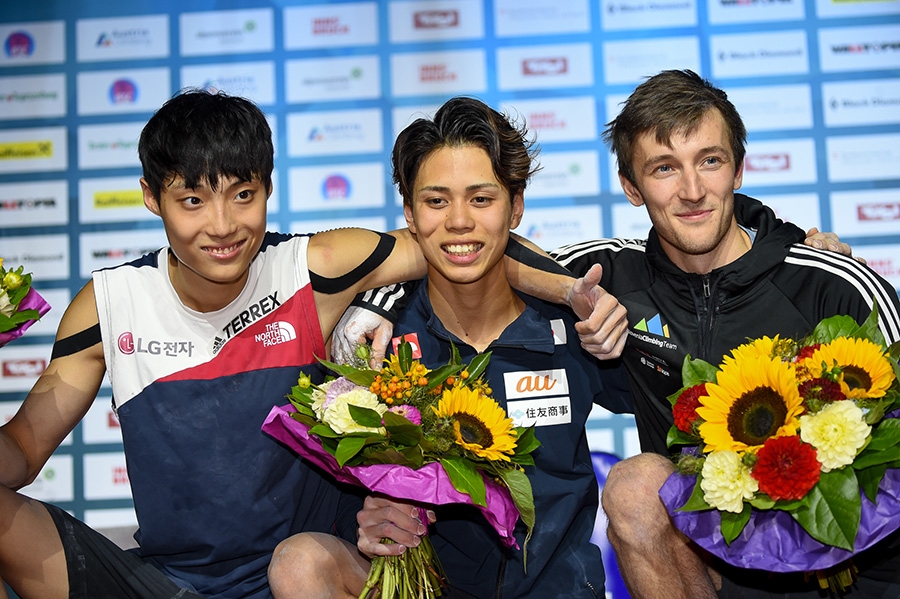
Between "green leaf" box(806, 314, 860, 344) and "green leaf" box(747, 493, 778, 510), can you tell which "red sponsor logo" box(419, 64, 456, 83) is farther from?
"green leaf" box(747, 493, 778, 510)

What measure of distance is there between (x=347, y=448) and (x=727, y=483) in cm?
76

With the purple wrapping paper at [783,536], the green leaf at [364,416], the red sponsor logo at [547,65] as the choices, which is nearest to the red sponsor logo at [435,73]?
the red sponsor logo at [547,65]

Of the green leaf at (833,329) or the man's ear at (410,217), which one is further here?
the man's ear at (410,217)

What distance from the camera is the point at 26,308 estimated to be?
2.03 m

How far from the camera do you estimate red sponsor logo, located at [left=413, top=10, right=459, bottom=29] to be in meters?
4.63

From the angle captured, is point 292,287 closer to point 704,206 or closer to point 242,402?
point 242,402

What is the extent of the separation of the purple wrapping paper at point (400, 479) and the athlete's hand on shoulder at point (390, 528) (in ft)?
0.28

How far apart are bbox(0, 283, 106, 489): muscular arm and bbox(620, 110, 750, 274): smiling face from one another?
1560 millimetres

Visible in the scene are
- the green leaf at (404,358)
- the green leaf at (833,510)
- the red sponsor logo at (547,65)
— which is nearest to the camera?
the green leaf at (833,510)

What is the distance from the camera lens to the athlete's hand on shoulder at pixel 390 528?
6.44 ft

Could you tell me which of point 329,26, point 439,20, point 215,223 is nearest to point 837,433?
point 215,223

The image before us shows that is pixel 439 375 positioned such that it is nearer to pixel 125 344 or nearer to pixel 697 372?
pixel 697 372

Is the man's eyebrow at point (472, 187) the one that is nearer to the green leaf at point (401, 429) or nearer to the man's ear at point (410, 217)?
the man's ear at point (410, 217)

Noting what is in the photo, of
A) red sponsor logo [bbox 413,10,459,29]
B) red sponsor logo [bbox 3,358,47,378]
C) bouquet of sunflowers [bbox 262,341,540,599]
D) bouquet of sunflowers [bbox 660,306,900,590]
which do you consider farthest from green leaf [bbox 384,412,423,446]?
red sponsor logo [bbox 3,358,47,378]
